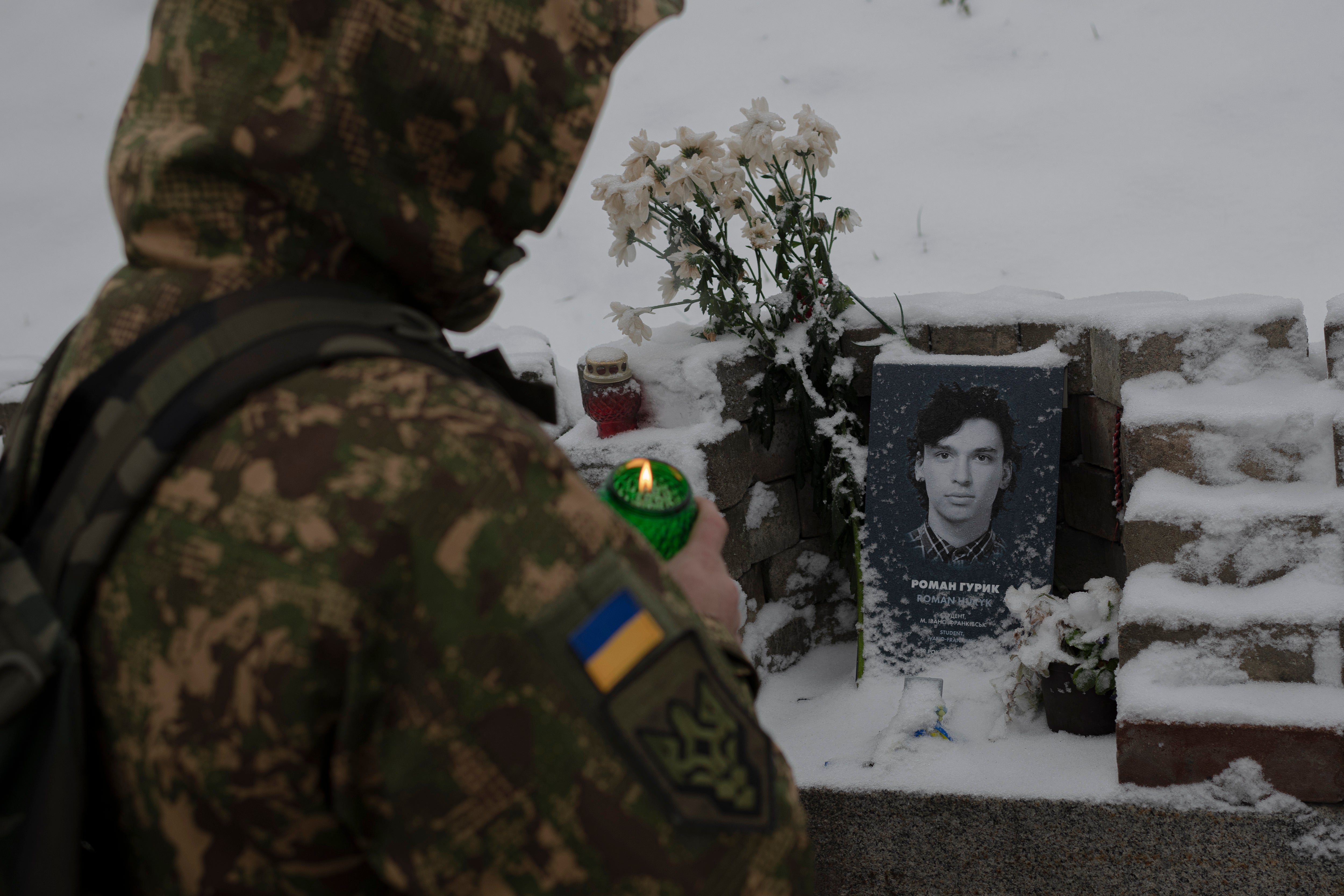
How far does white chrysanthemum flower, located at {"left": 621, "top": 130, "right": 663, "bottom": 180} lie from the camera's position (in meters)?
2.35

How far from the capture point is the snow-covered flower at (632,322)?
2.41m

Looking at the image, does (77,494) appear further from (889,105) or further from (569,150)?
(889,105)

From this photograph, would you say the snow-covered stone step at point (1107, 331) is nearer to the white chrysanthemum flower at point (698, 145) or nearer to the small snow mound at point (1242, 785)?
the white chrysanthemum flower at point (698, 145)

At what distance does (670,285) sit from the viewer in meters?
2.46

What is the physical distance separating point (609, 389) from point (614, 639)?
1814mm

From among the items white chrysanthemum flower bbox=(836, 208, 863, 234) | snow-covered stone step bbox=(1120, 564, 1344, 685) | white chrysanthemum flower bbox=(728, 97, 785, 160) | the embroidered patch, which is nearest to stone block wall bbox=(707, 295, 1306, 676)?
snow-covered stone step bbox=(1120, 564, 1344, 685)

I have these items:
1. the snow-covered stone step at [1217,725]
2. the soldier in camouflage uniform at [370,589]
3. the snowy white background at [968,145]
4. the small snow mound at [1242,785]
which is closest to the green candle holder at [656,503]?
the soldier in camouflage uniform at [370,589]

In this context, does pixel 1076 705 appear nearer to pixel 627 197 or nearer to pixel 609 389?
pixel 609 389

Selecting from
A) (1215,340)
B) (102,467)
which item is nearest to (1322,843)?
(1215,340)

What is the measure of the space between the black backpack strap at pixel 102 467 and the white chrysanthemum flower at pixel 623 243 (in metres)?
1.82

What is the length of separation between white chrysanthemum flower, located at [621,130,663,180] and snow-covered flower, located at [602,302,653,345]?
1.02 ft

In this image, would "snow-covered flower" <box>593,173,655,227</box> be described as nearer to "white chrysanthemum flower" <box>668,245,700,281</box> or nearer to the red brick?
"white chrysanthemum flower" <box>668,245,700,281</box>

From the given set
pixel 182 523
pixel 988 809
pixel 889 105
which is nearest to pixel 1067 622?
pixel 988 809

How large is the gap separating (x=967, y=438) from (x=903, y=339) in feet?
1.00
